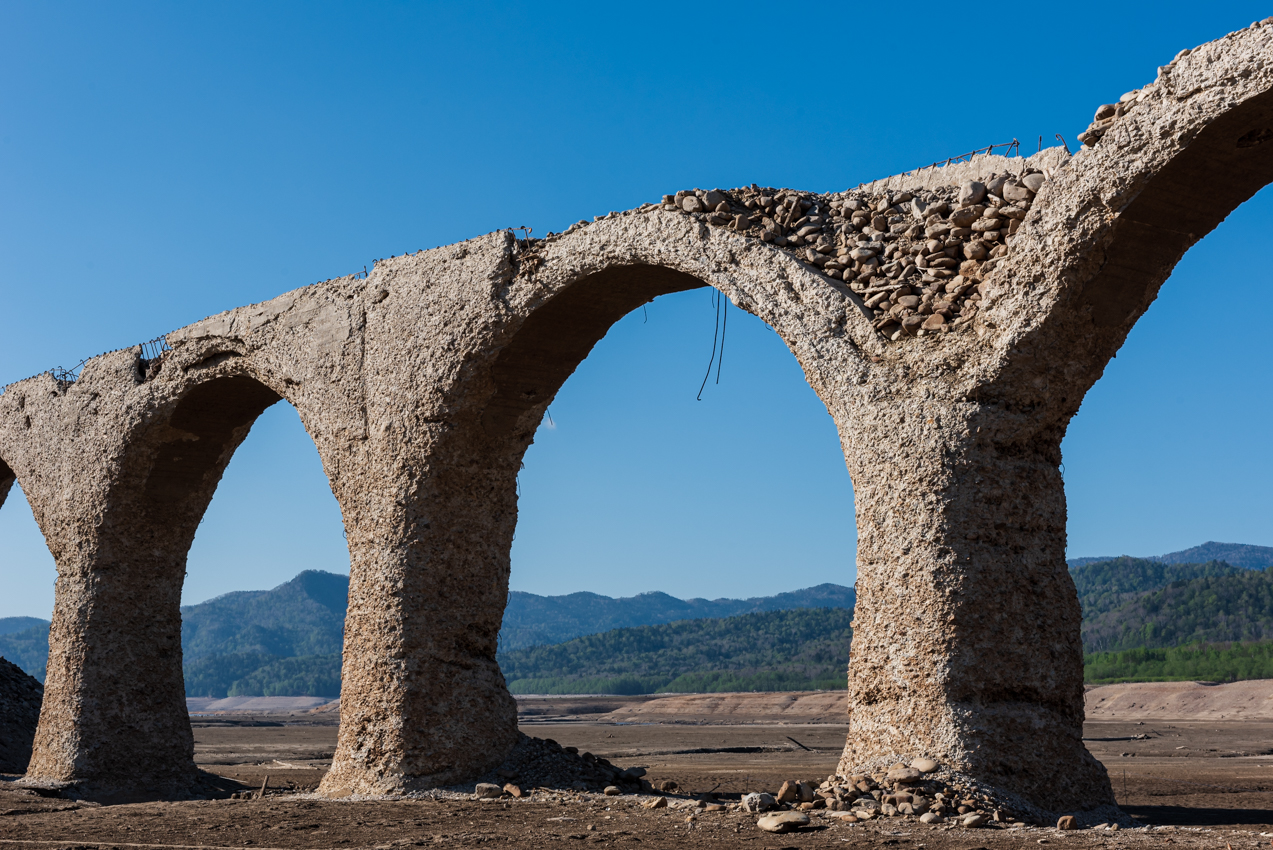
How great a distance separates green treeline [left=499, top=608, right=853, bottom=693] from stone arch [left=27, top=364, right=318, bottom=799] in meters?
32.2

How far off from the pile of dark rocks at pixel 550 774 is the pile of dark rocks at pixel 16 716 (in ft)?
17.2

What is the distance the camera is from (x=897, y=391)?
534 cm

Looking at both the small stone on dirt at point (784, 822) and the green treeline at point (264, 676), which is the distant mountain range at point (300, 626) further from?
the small stone on dirt at point (784, 822)

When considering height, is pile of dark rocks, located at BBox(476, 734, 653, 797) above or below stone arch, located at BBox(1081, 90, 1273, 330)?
below

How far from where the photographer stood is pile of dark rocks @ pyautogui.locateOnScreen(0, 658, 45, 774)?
34.0 ft

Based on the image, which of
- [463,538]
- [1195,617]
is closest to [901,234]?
[463,538]

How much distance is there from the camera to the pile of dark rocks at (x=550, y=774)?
21.3ft

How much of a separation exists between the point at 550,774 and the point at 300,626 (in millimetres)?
133126

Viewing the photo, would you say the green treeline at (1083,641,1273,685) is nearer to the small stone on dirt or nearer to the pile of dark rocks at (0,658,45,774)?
the pile of dark rocks at (0,658,45,774)

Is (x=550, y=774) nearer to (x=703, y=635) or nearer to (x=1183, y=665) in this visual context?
(x=1183, y=665)

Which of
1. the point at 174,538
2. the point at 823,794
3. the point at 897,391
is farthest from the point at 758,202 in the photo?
the point at 174,538

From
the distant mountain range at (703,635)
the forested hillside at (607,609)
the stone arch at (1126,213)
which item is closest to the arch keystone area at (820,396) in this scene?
the stone arch at (1126,213)

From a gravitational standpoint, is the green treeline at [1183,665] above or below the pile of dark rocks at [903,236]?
below

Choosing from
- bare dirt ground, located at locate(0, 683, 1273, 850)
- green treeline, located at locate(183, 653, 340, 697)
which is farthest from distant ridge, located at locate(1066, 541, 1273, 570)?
bare dirt ground, located at locate(0, 683, 1273, 850)
